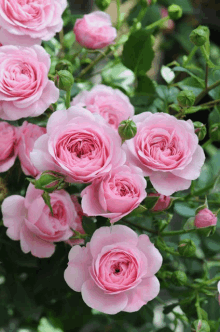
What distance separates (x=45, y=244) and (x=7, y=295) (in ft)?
0.45

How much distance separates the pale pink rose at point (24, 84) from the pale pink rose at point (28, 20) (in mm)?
22

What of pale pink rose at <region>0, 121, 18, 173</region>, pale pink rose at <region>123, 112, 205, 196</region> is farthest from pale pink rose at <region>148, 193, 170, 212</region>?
pale pink rose at <region>0, 121, 18, 173</region>

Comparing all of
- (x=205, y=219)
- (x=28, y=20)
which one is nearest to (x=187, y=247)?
(x=205, y=219)

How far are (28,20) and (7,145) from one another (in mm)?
113

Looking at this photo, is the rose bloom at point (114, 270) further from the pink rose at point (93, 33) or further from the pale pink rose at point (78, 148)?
the pink rose at point (93, 33)

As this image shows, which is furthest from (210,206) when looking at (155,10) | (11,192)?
(155,10)

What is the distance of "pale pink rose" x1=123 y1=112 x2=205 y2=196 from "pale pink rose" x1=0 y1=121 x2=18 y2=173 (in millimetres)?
107

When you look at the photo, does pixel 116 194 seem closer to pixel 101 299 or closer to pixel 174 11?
pixel 101 299

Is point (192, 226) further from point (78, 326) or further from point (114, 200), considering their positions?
point (78, 326)

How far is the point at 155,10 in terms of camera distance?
885 mm

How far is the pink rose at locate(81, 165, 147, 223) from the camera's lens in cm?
30

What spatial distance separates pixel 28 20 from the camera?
38 cm

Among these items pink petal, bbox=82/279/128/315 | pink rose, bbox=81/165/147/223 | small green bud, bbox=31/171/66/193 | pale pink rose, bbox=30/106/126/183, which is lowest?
pink petal, bbox=82/279/128/315

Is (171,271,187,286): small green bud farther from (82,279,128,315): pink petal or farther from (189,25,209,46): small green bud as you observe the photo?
(189,25,209,46): small green bud
